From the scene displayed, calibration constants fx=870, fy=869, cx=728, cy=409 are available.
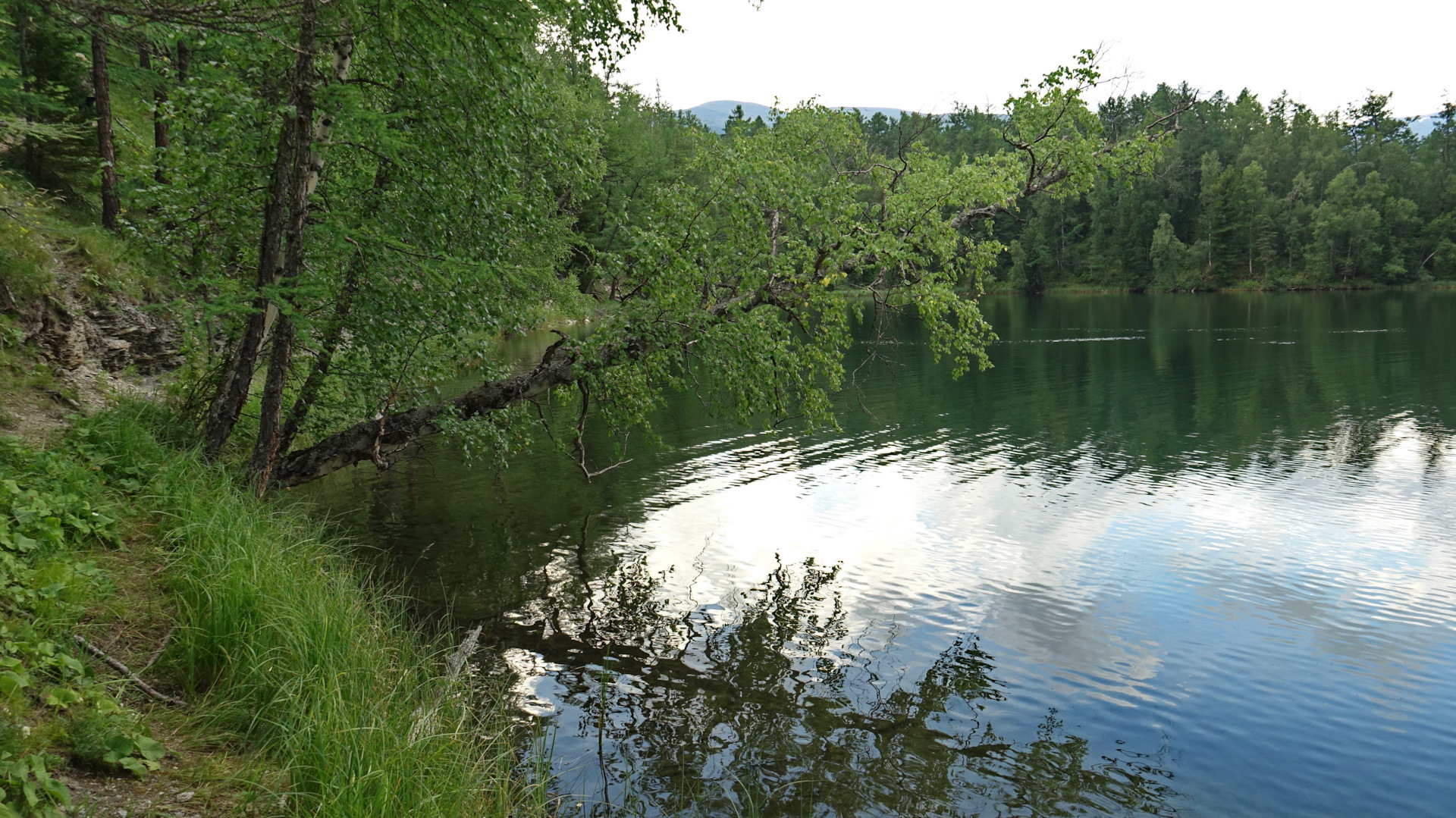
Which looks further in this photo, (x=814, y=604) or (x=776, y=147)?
(x=776, y=147)

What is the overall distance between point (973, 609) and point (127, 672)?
10.1 metres

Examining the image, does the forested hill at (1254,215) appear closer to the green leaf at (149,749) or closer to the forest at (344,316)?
the forest at (344,316)

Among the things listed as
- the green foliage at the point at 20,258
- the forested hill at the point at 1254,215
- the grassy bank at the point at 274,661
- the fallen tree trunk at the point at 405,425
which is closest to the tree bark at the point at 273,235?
the grassy bank at the point at 274,661

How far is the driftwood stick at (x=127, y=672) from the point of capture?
5.62 m

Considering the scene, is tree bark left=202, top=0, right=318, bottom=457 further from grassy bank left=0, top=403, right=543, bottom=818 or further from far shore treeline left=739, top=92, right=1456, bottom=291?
far shore treeline left=739, top=92, right=1456, bottom=291

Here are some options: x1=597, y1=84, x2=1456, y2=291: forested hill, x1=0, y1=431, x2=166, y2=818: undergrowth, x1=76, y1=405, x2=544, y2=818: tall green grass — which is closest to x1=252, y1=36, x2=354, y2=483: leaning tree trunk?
x1=76, y1=405, x2=544, y2=818: tall green grass

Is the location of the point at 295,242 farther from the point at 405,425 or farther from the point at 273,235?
the point at 405,425

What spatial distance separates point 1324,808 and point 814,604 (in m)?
6.34

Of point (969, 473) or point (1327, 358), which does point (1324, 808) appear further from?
point (1327, 358)

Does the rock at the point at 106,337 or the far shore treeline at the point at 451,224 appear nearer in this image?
the far shore treeline at the point at 451,224

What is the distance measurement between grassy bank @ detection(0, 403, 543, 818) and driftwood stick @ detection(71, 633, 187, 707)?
9 cm

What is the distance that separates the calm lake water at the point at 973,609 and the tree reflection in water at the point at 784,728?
0.04 metres

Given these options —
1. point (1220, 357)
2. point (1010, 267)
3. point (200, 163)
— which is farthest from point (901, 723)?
point (1010, 267)

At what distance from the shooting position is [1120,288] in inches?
4294
